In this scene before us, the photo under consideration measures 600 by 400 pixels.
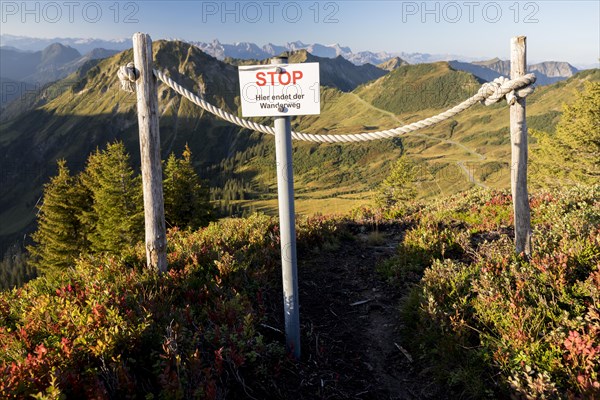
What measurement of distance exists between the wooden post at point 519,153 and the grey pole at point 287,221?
3.51m

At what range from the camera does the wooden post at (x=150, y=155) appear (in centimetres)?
573

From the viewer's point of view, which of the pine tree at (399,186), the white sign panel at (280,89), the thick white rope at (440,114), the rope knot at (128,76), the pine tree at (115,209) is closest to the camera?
→ the white sign panel at (280,89)

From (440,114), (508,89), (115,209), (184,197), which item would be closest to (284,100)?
(440,114)

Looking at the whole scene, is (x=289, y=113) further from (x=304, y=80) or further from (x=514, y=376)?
(x=514, y=376)

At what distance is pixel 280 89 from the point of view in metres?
4.39

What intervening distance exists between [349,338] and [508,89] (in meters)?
4.19

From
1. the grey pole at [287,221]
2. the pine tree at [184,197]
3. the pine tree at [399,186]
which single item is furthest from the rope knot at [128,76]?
the pine tree at [399,186]

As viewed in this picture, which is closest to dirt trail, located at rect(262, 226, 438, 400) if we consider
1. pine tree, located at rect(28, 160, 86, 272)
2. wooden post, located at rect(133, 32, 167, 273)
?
wooden post, located at rect(133, 32, 167, 273)

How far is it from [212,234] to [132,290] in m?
3.68

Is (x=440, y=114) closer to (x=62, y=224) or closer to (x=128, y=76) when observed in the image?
(x=128, y=76)

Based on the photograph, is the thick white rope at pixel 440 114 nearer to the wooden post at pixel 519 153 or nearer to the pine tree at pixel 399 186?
the wooden post at pixel 519 153

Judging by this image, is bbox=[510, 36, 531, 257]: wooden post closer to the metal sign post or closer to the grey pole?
the metal sign post

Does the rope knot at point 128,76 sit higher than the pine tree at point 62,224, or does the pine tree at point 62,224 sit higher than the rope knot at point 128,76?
the rope knot at point 128,76

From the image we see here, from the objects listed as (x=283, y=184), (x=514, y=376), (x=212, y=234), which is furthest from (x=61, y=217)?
(x=514, y=376)
